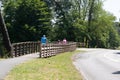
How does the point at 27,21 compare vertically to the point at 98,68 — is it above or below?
above

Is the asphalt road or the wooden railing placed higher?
the wooden railing

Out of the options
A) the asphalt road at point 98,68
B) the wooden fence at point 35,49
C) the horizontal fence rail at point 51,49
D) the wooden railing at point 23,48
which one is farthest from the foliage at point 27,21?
the asphalt road at point 98,68

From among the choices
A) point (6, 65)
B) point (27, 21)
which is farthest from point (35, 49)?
point (27, 21)

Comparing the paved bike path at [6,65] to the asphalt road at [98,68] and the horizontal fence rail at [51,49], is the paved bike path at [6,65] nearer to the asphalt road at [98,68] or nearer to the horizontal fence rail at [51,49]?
the asphalt road at [98,68]

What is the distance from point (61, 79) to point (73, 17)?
76639 mm

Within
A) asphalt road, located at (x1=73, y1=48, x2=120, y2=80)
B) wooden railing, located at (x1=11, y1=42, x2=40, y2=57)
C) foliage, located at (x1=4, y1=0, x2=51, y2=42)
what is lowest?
asphalt road, located at (x1=73, y1=48, x2=120, y2=80)

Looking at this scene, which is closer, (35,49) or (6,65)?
(6,65)

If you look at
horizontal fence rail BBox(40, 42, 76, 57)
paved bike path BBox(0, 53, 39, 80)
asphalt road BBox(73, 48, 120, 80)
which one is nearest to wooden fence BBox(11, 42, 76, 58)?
horizontal fence rail BBox(40, 42, 76, 57)

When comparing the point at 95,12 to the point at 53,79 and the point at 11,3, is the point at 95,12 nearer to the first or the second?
the point at 11,3

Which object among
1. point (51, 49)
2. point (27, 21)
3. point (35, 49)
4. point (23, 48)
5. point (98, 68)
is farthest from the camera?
point (27, 21)

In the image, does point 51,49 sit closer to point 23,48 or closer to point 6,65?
point 23,48

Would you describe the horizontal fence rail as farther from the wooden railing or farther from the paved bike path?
the paved bike path

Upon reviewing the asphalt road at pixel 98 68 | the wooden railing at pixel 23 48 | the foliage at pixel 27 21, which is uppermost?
the foliage at pixel 27 21

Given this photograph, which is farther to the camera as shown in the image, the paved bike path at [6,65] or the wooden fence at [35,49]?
the wooden fence at [35,49]
